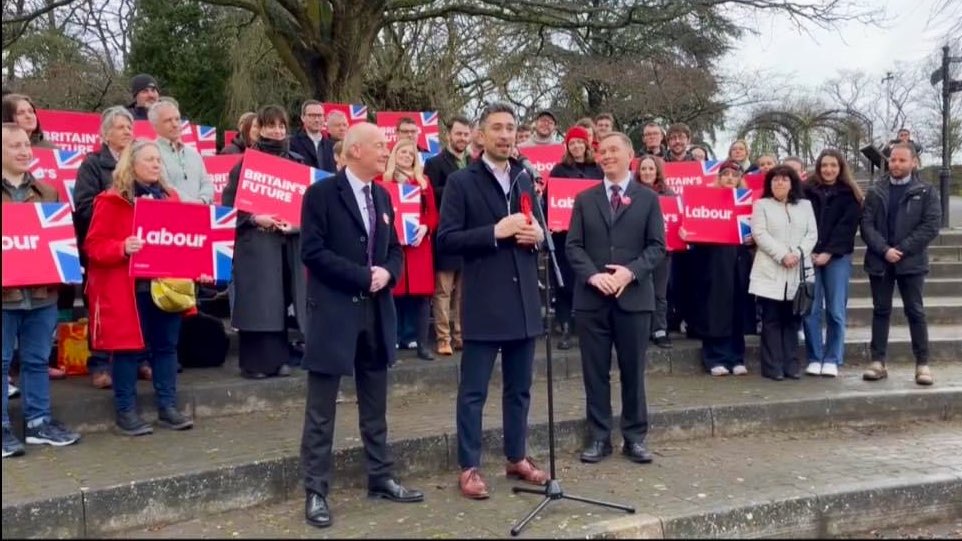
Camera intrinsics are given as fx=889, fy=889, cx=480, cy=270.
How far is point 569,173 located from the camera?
28.9 ft

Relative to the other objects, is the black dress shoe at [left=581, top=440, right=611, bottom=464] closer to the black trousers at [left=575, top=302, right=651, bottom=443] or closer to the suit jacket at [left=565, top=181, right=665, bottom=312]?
the black trousers at [left=575, top=302, right=651, bottom=443]

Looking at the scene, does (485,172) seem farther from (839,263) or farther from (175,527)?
(839,263)

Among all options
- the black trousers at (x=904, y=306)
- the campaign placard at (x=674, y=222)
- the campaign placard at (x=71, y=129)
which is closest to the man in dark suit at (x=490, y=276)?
the campaign placard at (x=674, y=222)

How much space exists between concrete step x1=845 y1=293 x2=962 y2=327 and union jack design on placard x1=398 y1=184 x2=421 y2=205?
5703mm

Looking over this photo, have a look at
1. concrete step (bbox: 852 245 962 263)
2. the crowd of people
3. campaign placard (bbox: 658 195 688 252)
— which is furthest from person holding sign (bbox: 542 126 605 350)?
concrete step (bbox: 852 245 962 263)

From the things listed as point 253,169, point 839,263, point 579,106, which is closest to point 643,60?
point 579,106

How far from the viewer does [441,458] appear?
20.2 feet

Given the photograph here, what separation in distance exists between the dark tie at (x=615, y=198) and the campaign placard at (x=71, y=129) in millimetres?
5869

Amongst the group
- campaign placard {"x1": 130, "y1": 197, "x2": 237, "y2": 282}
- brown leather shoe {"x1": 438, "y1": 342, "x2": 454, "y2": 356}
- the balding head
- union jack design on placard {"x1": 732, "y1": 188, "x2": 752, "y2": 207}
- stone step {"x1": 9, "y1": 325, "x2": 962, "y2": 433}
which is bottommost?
stone step {"x1": 9, "y1": 325, "x2": 962, "y2": 433}

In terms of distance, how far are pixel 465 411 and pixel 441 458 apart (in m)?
0.78

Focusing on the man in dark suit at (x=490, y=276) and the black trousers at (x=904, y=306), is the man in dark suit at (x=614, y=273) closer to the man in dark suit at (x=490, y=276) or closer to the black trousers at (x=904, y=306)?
the man in dark suit at (x=490, y=276)

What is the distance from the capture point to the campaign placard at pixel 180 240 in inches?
237

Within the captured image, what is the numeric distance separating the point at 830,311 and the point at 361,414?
16.7 ft

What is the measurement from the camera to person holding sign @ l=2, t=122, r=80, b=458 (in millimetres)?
5711
